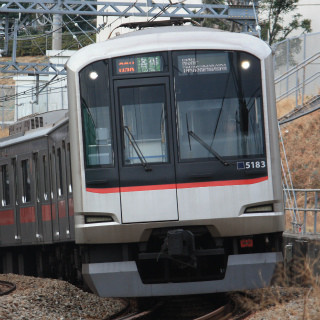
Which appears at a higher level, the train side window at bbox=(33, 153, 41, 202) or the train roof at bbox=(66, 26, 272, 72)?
the train roof at bbox=(66, 26, 272, 72)

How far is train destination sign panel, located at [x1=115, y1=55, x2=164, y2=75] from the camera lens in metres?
10.8

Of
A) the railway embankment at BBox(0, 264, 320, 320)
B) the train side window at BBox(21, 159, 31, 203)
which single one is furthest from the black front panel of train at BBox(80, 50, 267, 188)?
the train side window at BBox(21, 159, 31, 203)

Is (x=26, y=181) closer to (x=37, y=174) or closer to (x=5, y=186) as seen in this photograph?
(x=37, y=174)

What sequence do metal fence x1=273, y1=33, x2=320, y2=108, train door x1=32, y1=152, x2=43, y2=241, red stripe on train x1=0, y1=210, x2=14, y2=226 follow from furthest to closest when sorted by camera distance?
metal fence x1=273, y1=33, x2=320, y2=108, red stripe on train x1=0, y1=210, x2=14, y2=226, train door x1=32, y1=152, x2=43, y2=241

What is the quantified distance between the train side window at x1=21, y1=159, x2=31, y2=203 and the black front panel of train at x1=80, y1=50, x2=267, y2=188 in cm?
665

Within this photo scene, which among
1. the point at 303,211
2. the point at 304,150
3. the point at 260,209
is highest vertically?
the point at 304,150

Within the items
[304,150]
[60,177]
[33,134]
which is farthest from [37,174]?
[304,150]

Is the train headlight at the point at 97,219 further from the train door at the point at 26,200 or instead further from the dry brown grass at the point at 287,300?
the train door at the point at 26,200

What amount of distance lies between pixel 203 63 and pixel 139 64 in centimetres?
77

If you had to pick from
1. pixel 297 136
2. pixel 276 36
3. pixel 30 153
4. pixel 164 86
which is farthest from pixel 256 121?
pixel 276 36

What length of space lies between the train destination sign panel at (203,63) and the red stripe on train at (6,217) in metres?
8.96

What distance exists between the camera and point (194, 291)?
10.6 metres

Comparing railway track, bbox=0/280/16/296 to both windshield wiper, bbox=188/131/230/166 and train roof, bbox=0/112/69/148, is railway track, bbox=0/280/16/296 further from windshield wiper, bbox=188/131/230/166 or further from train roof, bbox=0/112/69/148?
windshield wiper, bbox=188/131/230/166

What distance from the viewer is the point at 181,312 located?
12.0 m
